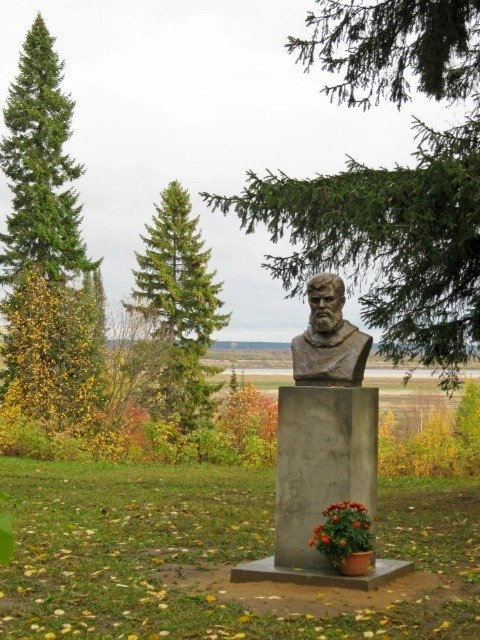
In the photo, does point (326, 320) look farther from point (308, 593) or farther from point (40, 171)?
point (40, 171)

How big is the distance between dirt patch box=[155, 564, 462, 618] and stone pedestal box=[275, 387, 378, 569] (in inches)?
18.1

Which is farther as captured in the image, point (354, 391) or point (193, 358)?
point (193, 358)

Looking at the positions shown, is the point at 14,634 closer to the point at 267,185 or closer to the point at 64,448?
the point at 267,185

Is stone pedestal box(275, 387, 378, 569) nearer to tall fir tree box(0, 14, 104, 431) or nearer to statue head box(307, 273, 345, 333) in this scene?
statue head box(307, 273, 345, 333)

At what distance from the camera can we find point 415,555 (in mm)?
8992

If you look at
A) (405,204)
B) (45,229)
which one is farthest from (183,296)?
(405,204)

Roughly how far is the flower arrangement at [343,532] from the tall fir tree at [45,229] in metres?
21.2

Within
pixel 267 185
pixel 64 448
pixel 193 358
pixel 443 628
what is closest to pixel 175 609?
pixel 443 628

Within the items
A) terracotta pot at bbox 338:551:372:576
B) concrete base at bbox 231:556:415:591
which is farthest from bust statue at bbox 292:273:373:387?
concrete base at bbox 231:556:415:591

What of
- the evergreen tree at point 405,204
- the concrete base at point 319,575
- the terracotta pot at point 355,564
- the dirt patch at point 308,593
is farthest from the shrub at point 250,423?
the terracotta pot at point 355,564

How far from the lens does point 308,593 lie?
724 cm

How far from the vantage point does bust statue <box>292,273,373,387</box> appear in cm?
787

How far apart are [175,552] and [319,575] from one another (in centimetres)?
189

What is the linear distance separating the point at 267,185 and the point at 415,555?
13.8ft
